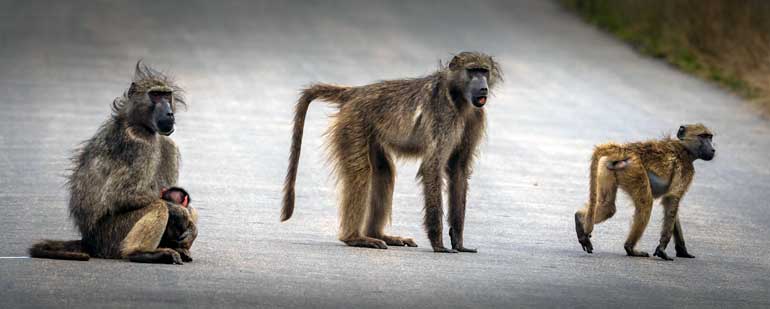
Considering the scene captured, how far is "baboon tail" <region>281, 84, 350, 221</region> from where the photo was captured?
36.3 ft

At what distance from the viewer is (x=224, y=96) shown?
20.2m

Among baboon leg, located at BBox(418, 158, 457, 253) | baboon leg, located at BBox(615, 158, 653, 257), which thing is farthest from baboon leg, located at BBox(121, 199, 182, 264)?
baboon leg, located at BBox(615, 158, 653, 257)

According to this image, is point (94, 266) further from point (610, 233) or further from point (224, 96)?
point (224, 96)

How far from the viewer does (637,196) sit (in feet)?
35.8

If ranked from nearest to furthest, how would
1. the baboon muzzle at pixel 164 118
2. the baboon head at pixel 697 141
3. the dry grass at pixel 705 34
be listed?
the baboon muzzle at pixel 164 118 < the baboon head at pixel 697 141 < the dry grass at pixel 705 34

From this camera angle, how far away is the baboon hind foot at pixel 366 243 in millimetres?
10867

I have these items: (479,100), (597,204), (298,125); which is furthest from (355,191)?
(597,204)

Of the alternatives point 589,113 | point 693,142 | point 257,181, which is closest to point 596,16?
point 589,113

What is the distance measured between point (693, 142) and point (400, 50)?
1435 centimetres

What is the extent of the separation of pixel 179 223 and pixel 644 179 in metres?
3.41

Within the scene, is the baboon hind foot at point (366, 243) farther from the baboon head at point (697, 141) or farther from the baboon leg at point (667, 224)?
the baboon head at point (697, 141)

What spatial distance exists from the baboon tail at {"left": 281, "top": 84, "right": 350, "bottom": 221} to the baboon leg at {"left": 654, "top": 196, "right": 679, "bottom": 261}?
96.0 inches

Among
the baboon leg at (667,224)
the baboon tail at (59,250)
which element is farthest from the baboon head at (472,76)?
the baboon tail at (59,250)

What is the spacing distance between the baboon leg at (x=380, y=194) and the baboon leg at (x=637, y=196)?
153 cm
